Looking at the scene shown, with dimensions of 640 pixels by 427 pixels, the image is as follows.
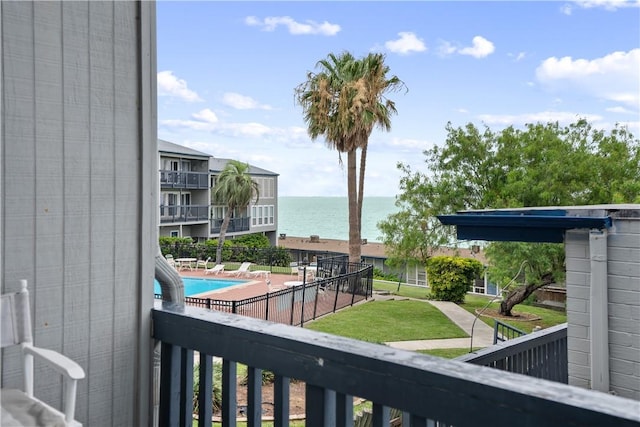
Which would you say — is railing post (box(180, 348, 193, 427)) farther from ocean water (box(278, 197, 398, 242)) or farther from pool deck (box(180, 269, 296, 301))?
ocean water (box(278, 197, 398, 242))

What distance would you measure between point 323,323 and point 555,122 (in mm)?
8203

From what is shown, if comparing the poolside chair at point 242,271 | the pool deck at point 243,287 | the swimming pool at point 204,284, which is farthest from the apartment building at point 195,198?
the swimming pool at point 204,284

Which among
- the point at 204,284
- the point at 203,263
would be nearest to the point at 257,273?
the point at 204,284

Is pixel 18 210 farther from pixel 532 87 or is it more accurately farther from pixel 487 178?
pixel 532 87

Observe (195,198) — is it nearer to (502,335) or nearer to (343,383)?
(502,335)

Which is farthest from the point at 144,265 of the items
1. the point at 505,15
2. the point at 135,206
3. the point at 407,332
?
the point at 505,15

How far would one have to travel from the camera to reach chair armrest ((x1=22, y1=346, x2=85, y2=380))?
977 millimetres

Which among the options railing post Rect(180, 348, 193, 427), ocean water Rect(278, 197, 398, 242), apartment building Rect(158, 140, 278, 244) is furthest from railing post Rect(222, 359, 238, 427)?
ocean water Rect(278, 197, 398, 242)

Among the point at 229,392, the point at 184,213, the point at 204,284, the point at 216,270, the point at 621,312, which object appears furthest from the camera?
the point at 184,213

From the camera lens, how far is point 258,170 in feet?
80.9

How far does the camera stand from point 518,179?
11953 millimetres

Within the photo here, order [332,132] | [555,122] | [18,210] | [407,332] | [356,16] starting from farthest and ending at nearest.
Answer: [356,16]
[332,132]
[555,122]
[407,332]
[18,210]

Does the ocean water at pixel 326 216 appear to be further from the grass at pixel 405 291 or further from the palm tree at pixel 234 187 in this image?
the grass at pixel 405 291

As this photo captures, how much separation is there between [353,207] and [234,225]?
10.2 metres
